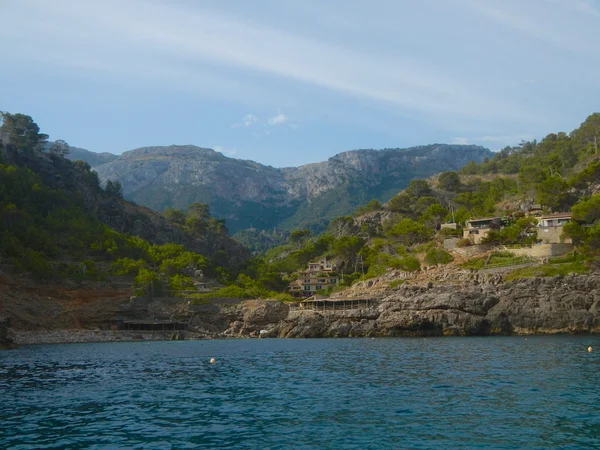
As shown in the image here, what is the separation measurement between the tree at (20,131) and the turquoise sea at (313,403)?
3597 inches

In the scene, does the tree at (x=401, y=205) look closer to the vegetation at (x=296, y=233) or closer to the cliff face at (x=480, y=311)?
the vegetation at (x=296, y=233)

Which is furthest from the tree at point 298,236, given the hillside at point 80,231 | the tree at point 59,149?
Result: the tree at point 59,149

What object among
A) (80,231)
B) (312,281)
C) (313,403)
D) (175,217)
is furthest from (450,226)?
(313,403)

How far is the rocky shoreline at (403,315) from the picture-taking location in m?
68.4

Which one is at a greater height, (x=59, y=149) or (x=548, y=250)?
(x=59, y=149)

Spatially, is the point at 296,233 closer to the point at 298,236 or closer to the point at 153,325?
the point at 298,236

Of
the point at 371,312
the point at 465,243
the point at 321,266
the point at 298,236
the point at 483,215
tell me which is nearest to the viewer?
the point at 371,312

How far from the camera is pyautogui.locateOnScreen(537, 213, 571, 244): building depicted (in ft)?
283

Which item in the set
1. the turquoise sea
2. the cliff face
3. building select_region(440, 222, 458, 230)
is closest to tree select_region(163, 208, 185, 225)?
building select_region(440, 222, 458, 230)

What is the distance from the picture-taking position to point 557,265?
76812mm

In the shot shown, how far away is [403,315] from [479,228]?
1295 inches

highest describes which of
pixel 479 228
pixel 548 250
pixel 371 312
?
pixel 479 228

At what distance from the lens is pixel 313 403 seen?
2456 centimetres

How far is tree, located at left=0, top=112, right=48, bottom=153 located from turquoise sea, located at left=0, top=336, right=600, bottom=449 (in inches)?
3597
